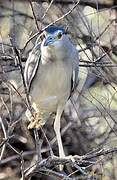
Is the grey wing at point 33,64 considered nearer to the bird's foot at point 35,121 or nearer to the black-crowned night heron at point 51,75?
the black-crowned night heron at point 51,75

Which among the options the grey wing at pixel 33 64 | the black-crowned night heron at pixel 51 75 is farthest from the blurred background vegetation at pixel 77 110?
the grey wing at pixel 33 64

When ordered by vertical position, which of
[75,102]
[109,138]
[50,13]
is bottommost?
[109,138]

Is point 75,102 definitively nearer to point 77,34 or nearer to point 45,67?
point 77,34

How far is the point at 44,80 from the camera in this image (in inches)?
131

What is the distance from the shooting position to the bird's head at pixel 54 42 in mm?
2861

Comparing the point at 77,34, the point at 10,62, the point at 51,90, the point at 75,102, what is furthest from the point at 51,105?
the point at 77,34

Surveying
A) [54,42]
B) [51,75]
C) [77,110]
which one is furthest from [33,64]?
[77,110]

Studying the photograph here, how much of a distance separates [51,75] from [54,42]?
360mm

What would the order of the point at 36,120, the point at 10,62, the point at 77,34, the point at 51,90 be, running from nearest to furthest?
the point at 36,120 < the point at 51,90 < the point at 10,62 < the point at 77,34

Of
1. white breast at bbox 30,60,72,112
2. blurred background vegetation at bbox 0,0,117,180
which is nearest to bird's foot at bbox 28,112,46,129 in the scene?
white breast at bbox 30,60,72,112

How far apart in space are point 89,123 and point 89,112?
0.11m

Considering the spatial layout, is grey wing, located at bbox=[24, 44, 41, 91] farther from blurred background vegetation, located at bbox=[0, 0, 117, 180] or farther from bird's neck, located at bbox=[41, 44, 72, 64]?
blurred background vegetation, located at bbox=[0, 0, 117, 180]

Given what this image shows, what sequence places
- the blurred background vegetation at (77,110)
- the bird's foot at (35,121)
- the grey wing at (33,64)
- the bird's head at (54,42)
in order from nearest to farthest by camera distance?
the bird's head at (54,42) < the bird's foot at (35,121) < the grey wing at (33,64) < the blurred background vegetation at (77,110)

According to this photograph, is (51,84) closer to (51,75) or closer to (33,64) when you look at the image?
(51,75)
